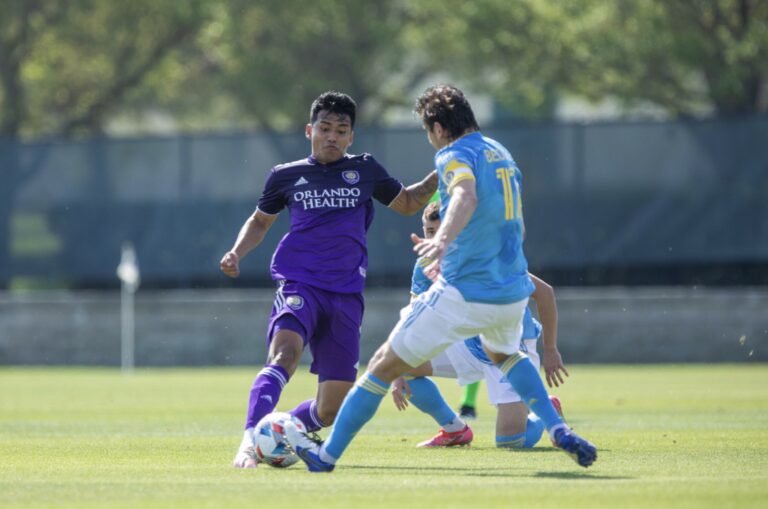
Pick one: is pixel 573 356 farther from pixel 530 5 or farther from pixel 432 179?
pixel 432 179

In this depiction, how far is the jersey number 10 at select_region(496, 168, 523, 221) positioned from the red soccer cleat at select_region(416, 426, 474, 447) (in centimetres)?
277

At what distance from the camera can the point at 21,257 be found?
27.0m

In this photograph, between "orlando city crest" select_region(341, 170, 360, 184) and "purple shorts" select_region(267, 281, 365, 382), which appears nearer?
"purple shorts" select_region(267, 281, 365, 382)

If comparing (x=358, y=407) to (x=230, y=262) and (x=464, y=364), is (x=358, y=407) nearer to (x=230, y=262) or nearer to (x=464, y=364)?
(x=230, y=262)

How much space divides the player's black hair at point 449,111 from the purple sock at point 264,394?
71.2 inches

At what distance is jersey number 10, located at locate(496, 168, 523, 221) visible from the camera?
27.0 ft

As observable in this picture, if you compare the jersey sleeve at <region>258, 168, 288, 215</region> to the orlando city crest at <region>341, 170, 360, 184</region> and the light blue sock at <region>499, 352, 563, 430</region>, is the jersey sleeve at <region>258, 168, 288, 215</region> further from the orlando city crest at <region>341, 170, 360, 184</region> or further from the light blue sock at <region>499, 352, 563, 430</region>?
the light blue sock at <region>499, 352, 563, 430</region>

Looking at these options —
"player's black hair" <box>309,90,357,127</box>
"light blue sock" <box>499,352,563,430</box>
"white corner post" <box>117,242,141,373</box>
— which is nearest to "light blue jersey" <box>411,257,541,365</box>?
"player's black hair" <box>309,90,357,127</box>

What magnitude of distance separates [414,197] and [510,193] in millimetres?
1756

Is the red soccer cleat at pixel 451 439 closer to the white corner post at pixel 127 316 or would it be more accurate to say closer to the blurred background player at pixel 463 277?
the blurred background player at pixel 463 277

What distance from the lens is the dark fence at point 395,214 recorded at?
81.9 feet

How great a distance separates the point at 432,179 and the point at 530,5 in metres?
23.3

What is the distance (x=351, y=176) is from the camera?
976 cm

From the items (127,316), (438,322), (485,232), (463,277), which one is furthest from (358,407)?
(127,316)
